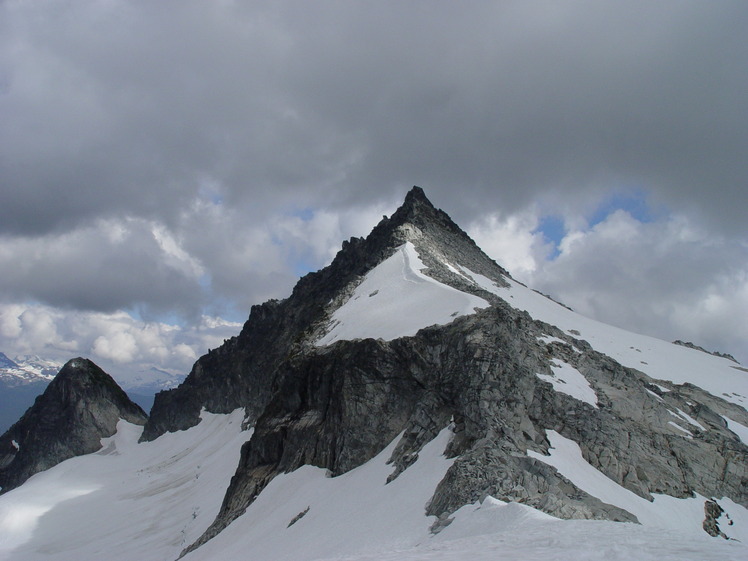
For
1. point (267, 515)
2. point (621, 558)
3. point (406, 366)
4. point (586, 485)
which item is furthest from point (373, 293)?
point (621, 558)

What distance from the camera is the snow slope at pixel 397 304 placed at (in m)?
34.5

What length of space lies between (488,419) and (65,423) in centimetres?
11132

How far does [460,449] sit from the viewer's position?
72.6 ft

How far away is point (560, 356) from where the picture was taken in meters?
36.8

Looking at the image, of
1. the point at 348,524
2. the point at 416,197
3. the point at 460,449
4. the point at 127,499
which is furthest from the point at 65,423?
the point at 460,449

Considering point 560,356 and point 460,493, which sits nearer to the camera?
point 460,493

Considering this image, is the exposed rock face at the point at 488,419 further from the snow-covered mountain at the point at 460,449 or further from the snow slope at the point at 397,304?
the snow slope at the point at 397,304

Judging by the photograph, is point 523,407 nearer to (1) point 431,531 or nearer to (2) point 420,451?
(2) point 420,451

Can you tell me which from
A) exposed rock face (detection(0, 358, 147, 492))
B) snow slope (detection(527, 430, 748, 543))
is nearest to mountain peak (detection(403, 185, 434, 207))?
snow slope (detection(527, 430, 748, 543))

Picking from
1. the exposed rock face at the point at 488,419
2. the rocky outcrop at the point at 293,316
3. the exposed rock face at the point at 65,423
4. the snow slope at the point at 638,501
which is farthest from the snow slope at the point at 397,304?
the exposed rock face at the point at 65,423

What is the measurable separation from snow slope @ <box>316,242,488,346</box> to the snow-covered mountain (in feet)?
0.84

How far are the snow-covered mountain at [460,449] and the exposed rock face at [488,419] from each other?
0.37 feet

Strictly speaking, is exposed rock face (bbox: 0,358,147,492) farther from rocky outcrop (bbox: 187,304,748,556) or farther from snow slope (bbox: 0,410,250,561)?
rocky outcrop (bbox: 187,304,748,556)

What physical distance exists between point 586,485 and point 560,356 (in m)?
16.5
